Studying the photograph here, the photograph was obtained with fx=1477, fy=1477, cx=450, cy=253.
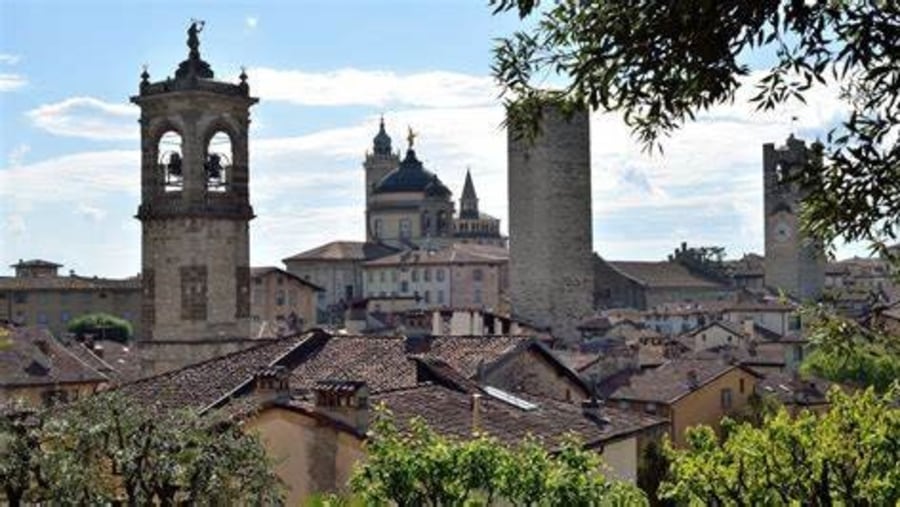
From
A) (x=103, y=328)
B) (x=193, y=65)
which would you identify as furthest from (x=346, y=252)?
(x=193, y=65)

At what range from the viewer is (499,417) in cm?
2091

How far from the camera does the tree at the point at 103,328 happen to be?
80.2 metres

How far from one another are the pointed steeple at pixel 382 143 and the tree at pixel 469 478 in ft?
473

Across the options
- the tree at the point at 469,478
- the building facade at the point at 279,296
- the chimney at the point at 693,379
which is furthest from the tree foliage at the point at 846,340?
the building facade at the point at 279,296

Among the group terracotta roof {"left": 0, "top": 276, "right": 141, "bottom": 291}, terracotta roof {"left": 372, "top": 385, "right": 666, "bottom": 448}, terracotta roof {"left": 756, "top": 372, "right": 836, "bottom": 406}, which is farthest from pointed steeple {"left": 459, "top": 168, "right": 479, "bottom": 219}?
terracotta roof {"left": 372, "top": 385, "right": 666, "bottom": 448}

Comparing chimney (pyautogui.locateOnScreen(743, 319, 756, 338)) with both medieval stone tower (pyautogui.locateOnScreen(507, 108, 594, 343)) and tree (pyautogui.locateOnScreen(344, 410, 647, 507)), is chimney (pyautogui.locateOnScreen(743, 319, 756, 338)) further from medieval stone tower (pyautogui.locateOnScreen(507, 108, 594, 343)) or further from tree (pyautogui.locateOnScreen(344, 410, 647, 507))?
tree (pyautogui.locateOnScreen(344, 410, 647, 507))

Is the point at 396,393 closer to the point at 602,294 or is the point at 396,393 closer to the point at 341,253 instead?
the point at 602,294

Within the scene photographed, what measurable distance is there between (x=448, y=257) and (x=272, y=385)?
91.9m

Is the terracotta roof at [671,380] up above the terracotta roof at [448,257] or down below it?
below

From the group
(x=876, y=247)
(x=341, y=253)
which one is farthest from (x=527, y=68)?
(x=341, y=253)

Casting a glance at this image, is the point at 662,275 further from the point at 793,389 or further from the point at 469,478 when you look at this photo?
the point at 469,478

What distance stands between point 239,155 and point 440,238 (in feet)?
337

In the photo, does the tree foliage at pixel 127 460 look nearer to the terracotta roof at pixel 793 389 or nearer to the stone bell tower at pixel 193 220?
the stone bell tower at pixel 193 220

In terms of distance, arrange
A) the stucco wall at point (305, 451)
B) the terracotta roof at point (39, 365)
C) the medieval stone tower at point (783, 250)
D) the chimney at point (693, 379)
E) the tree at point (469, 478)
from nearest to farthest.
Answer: the tree at point (469, 478), the stucco wall at point (305, 451), the terracotta roof at point (39, 365), the chimney at point (693, 379), the medieval stone tower at point (783, 250)
